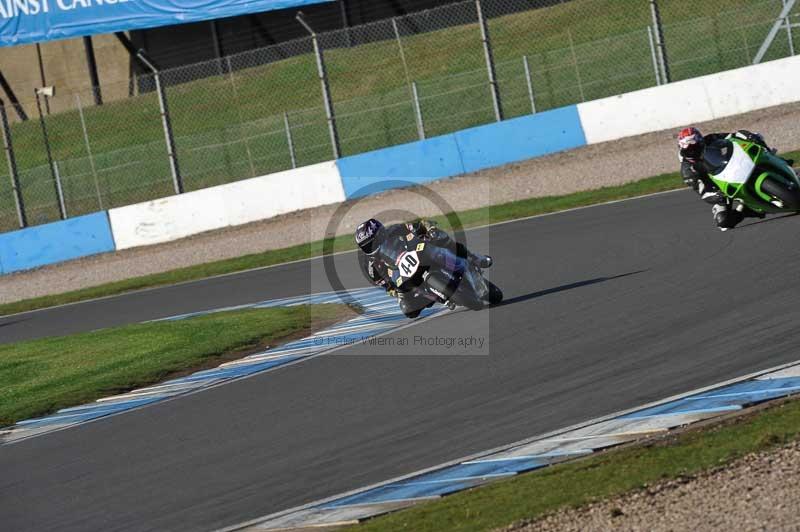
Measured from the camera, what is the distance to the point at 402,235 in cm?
1135

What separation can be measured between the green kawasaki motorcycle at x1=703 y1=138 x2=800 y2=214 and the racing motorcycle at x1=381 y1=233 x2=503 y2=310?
2.80m

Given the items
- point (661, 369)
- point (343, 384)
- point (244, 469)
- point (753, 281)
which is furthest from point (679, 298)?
point (244, 469)

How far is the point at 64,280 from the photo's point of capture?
23.7 m

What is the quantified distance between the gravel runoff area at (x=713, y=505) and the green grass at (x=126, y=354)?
7.73 meters

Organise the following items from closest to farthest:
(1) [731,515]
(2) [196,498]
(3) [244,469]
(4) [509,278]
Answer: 1. (1) [731,515]
2. (2) [196,498]
3. (3) [244,469]
4. (4) [509,278]

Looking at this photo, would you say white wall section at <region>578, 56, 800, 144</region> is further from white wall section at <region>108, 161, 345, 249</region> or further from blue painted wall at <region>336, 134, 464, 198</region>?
white wall section at <region>108, 161, 345, 249</region>

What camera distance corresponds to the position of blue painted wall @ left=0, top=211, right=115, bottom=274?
25.2m

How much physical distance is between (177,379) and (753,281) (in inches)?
232

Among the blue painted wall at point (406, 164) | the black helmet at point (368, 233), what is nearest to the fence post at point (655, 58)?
the blue painted wall at point (406, 164)

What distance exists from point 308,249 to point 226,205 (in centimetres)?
381

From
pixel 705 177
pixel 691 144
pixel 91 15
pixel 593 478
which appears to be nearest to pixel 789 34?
pixel 705 177

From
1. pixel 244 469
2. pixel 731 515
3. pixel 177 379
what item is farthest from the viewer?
pixel 177 379

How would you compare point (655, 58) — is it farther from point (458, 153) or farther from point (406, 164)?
point (406, 164)

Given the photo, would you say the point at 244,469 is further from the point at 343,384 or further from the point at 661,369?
the point at 661,369
